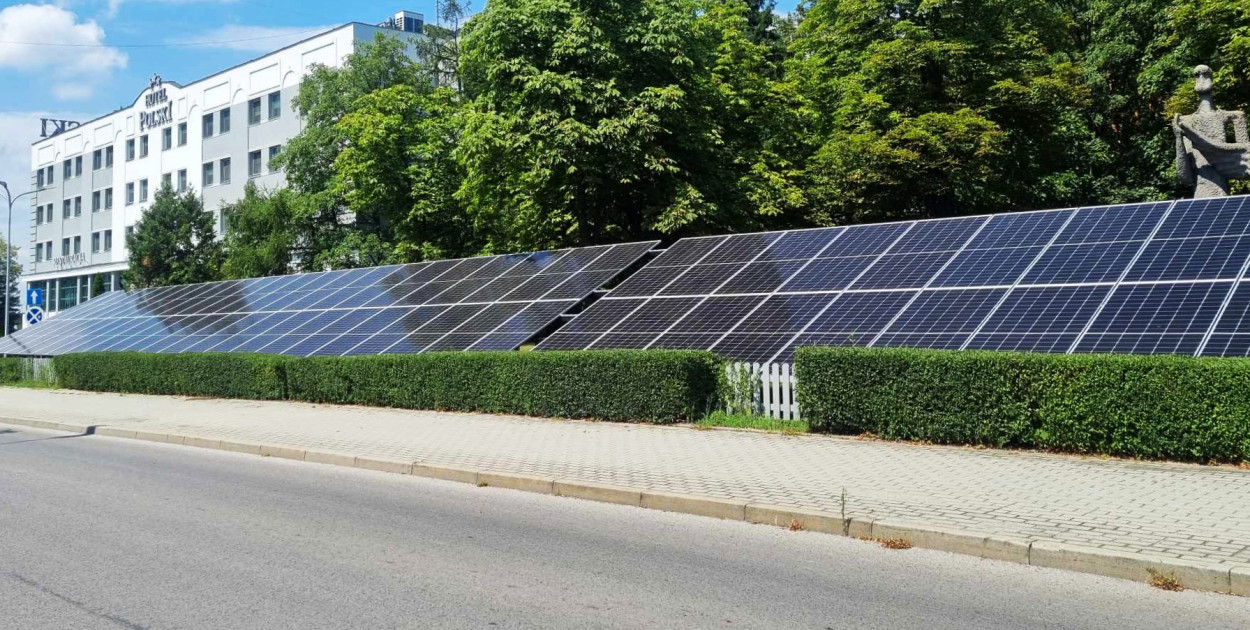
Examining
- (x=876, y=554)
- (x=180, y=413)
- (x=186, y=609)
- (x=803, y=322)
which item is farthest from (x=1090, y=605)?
(x=180, y=413)

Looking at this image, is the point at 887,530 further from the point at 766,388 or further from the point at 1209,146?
the point at 1209,146

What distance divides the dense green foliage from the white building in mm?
28622

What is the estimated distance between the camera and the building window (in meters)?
58.8

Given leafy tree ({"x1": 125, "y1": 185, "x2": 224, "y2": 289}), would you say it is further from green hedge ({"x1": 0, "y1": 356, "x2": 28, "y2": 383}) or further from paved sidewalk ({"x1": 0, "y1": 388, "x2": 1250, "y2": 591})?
paved sidewalk ({"x1": 0, "y1": 388, "x2": 1250, "y2": 591})

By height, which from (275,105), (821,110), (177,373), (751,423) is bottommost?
(751,423)

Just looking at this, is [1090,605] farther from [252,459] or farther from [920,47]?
[920,47]

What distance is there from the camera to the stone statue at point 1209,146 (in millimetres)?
17547

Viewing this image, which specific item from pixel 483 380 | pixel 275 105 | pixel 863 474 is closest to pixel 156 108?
pixel 275 105

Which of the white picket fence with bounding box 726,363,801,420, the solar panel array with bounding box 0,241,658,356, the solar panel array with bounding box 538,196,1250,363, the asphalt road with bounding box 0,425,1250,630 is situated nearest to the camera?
the asphalt road with bounding box 0,425,1250,630

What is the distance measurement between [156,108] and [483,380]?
62.8 meters

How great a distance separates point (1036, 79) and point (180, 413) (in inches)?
997

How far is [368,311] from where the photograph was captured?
24.4 m

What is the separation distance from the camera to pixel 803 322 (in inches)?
619

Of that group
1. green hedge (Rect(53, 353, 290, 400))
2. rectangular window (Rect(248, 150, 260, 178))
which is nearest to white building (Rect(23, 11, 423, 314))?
rectangular window (Rect(248, 150, 260, 178))
